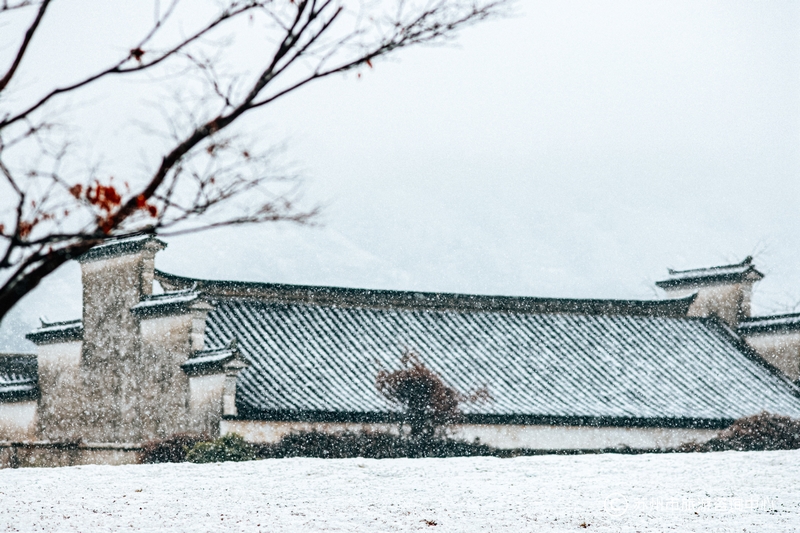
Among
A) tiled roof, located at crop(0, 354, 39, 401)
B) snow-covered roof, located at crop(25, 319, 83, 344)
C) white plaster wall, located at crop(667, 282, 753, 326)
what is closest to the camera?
snow-covered roof, located at crop(25, 319, 83, 344)

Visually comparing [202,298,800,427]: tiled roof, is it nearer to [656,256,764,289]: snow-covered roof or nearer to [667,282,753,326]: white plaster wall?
[667,282,753,326]: white plaster wall

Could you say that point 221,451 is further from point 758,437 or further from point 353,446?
point 758,437

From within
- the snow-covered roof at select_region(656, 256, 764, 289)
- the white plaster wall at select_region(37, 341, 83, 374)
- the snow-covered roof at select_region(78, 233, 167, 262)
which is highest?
the snow-covered roof at select_region(78, 233, 167, 262)

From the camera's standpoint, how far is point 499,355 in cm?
2731

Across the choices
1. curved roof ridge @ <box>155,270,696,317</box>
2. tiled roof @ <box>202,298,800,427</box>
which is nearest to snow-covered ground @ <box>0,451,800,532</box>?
tiled roof @ <box>202,298,800,427</box>

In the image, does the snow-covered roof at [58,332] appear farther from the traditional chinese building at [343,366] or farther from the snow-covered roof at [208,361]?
the snow-covered roof at [208,361]

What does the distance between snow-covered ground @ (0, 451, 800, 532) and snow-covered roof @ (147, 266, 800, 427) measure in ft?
25.6

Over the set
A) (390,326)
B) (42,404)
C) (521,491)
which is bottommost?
(521,491)

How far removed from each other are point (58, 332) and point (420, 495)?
1585cm

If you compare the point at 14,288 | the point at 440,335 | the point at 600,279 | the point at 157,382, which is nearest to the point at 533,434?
the point at 440,335

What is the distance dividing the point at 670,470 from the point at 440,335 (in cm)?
1267

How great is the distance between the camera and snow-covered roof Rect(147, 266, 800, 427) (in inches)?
958

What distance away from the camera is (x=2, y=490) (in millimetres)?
13680

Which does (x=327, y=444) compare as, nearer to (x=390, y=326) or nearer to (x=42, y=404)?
(x=390, y=326)
